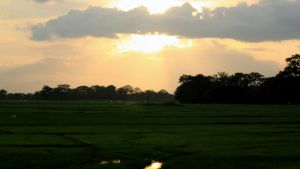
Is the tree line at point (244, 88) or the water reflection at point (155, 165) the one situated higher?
the tree line at point (244, 88)

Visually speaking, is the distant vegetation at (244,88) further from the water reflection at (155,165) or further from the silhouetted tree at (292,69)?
the water reflection at (155,165)

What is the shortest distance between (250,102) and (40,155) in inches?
4615

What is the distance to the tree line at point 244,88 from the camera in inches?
4919

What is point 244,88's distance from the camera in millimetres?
143500

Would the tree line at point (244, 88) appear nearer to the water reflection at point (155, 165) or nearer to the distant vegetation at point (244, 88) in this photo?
the distant vegetation at point (244, 88)

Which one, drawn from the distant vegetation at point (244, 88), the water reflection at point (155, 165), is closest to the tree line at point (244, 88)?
the distant vegetation at point (244, 88)

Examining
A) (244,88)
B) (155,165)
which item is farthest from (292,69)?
(155,165)

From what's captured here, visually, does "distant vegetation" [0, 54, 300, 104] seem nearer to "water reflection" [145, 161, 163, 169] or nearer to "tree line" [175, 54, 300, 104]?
"tree line" [175, 54, 300, 104]

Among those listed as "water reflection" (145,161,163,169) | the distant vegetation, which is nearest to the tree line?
the distant vegetation

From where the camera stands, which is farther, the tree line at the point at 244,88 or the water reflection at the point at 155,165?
the tree line at the point at 244,88

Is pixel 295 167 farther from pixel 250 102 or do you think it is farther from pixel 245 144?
pixel 250 102

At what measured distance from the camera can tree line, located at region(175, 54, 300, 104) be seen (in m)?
125

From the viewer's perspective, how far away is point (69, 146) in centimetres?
2773

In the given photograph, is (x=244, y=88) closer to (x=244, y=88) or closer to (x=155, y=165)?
(x=244, y=88)
